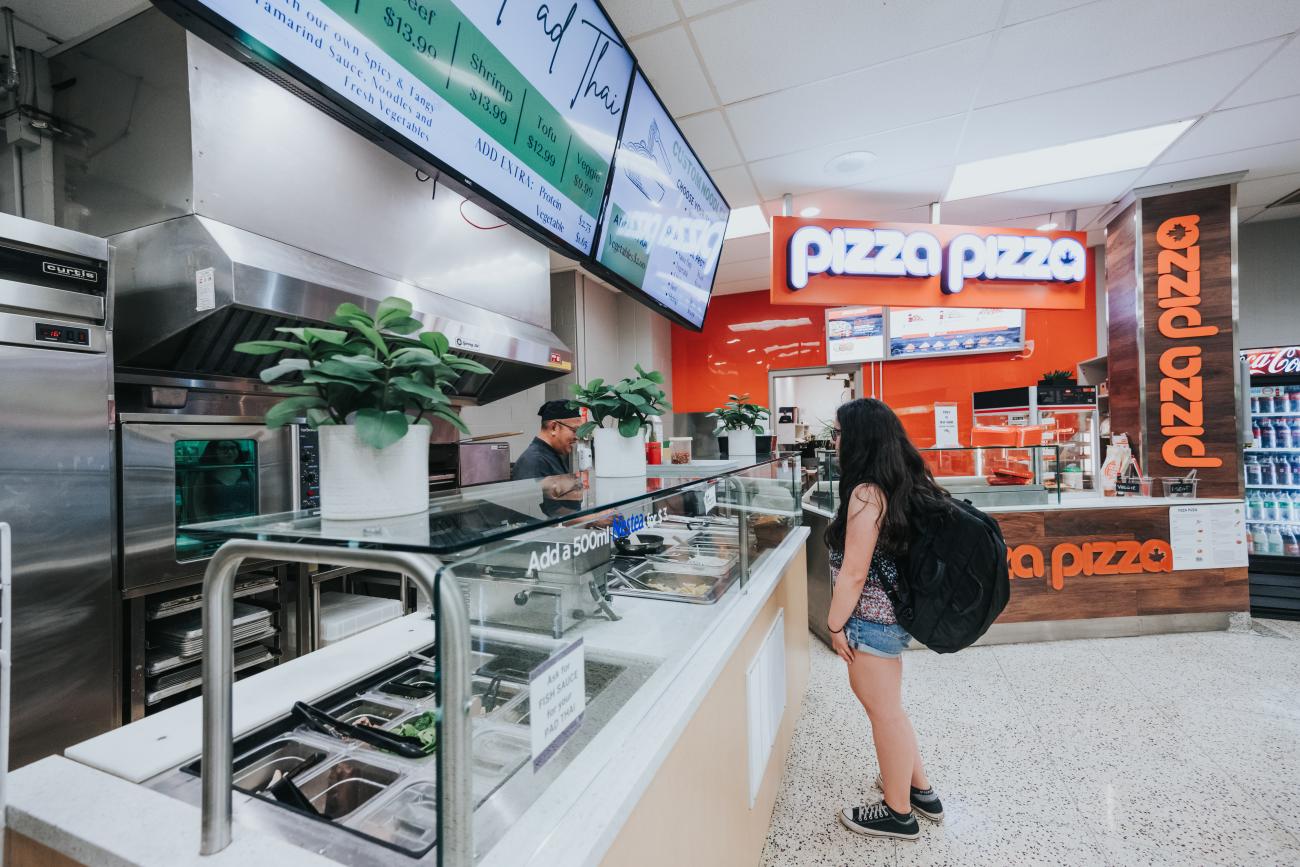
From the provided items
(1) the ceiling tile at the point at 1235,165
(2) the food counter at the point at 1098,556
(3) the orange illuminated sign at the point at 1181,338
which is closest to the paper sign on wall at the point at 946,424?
(2) the food counter at the point at 1098,556

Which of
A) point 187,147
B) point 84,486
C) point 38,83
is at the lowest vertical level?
point 84,486

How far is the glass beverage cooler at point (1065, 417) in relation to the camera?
4.55 metres

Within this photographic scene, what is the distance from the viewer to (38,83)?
2348 mm

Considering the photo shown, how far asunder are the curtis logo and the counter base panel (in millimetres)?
2334

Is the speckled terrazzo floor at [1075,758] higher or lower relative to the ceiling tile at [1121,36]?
lower

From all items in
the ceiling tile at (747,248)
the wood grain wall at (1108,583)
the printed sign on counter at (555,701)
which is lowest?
the wood grain wall at (1108,583)

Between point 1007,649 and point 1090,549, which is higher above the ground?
point 1090,549

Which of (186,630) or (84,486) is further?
(186,630)

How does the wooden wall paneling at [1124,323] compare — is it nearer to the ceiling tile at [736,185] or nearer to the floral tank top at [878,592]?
the ceiling tile at [736,185]

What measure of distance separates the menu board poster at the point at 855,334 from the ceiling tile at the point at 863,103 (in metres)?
2.71

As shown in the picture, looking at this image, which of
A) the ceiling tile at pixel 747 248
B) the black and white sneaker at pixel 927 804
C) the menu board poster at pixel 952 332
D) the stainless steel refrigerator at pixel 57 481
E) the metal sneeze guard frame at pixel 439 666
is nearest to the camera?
the metal sneeze guard frame at pixel 439 666

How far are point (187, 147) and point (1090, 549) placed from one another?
17.5 feet

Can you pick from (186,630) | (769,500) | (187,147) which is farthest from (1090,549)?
(187,147)

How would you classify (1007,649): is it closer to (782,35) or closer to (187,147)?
(782,35)
